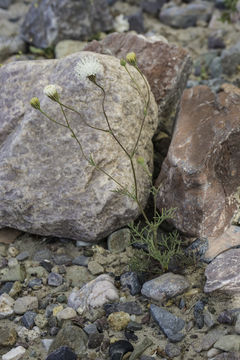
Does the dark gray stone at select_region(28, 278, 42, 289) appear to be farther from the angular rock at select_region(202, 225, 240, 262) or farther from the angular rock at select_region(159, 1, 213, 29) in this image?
the angular rock at select_region(159, 1, 213, 29)

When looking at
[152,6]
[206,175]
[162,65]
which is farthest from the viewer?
[152,6]

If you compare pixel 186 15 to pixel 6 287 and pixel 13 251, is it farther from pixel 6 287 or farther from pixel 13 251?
pixel 6 287

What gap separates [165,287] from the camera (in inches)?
124

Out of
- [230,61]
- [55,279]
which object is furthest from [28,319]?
[230,61]

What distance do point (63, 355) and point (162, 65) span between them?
8.74ft

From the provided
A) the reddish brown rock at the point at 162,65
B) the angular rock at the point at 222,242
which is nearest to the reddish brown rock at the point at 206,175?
the angular rock at the point at 222,242

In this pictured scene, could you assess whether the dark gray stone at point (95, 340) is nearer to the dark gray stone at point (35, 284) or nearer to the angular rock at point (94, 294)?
the angular rock at point (94, 294)

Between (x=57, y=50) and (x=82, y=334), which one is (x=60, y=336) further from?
(x=57, y=50)

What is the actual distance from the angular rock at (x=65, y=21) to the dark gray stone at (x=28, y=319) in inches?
158

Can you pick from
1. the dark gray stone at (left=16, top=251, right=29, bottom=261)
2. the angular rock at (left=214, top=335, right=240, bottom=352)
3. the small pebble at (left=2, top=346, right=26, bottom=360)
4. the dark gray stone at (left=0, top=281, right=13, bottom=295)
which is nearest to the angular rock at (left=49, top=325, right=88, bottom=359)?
the small pebble at (left=2, top=346, right=26, bottom=360)

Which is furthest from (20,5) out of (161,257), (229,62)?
(161,257)

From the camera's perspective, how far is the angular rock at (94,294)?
3.18 metres

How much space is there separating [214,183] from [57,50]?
344 centimetres

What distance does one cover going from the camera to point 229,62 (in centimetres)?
561
